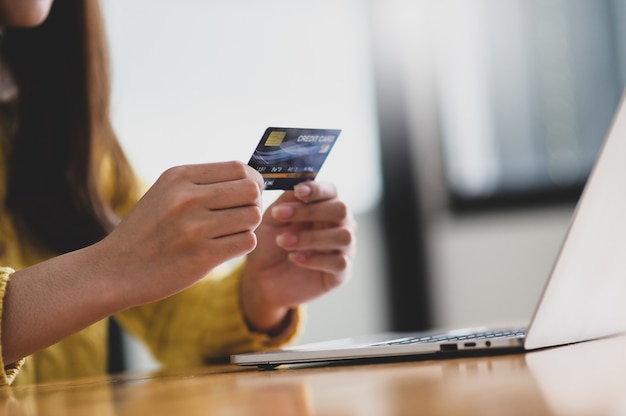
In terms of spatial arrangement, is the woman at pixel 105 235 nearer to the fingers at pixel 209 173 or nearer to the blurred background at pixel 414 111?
the fingers at pixel 209 173

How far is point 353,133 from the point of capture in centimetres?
304

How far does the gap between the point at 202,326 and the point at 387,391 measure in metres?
0.84

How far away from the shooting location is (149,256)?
2.79 ft

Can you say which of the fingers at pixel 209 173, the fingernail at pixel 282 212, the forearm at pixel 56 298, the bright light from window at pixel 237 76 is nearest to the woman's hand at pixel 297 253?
the fingernail at pixel 282 212

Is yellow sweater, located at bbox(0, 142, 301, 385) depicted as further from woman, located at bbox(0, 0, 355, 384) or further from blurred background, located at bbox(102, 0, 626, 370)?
blurred background, located at bbox(102, 0, 626, 370)

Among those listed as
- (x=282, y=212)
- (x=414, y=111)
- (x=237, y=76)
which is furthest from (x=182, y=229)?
(x=414, y=111)

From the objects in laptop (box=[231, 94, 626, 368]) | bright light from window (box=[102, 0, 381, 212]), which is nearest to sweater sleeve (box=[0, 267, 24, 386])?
laptop (box=[231, 94, 626, 368])

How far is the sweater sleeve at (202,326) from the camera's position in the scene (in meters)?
1.31

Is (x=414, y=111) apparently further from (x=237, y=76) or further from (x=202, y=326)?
(x=202, y=326)

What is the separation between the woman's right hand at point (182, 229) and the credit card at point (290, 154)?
0.12 ft

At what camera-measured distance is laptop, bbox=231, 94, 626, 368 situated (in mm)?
737

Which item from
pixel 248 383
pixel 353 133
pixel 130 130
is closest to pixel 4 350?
pixel 248 383

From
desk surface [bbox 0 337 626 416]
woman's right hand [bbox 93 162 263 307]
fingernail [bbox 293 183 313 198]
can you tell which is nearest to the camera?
desk surface [bbox 0 337 626 416]

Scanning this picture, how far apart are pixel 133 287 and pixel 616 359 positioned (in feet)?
1.56
